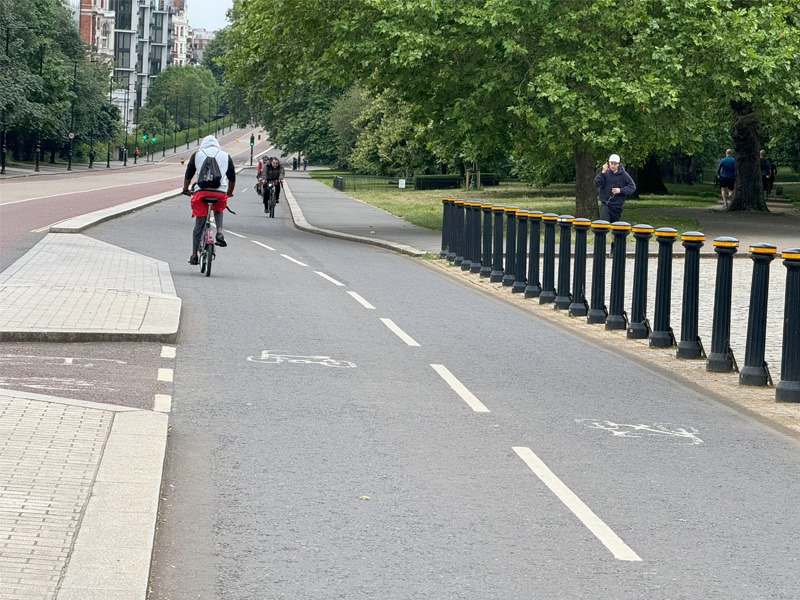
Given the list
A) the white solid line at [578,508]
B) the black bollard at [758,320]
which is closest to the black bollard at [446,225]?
the black bollard at [758,320]

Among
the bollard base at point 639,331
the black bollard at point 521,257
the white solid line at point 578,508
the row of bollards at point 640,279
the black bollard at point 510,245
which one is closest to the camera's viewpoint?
the white solid line at point 578,508

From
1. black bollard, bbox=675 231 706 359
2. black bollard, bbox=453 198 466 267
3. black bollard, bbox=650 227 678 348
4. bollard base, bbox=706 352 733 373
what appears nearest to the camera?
bollard base, bbox=706 352 733 373

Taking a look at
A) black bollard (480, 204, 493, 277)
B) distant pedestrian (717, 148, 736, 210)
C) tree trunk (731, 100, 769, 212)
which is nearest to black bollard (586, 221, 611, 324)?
black bollard (480, 204, 493, 277)

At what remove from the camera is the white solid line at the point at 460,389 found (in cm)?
914

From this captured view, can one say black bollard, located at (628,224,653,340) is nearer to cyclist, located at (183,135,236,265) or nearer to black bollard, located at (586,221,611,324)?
black bollard, located at (586,221,611,324)

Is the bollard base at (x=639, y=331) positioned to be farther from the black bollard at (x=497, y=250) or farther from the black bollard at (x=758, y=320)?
the black bollard at (x=497, y=250)

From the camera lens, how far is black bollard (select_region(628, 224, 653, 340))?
13516mm

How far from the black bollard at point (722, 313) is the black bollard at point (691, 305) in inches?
25.5

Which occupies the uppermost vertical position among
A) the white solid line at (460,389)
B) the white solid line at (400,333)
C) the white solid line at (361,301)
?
the white solid line at (361,301)

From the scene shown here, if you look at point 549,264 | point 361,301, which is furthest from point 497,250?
point 361,301

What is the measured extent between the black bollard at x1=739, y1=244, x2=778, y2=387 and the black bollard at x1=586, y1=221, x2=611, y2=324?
402cm

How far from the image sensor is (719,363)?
11.4 meters

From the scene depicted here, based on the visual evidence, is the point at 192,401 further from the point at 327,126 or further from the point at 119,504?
the point at 327,126

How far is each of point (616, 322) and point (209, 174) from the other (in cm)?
578
